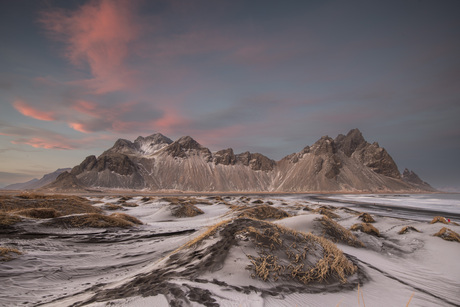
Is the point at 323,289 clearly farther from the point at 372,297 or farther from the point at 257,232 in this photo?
the point at 257,232

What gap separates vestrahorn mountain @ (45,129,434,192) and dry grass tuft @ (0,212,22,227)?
14128cm

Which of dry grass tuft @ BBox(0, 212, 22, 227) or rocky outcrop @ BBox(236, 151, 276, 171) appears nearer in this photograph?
dry grass tuft @ BBox(0, 212, 22, 227)

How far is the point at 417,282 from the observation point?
6.34 metres

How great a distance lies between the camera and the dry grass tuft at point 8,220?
8.17 m

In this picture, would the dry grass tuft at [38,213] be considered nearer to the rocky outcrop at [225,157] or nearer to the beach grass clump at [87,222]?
the beach grass clump at [87,222]

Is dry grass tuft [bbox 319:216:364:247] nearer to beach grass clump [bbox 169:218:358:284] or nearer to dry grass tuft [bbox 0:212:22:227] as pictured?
beach grass clump [bbox 169:218:358:284]

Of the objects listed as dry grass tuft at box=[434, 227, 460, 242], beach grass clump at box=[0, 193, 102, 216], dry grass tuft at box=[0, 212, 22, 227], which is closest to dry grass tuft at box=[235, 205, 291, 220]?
dry grass tuft at box=[434, 227, 460, 242]

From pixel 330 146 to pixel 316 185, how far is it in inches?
1671

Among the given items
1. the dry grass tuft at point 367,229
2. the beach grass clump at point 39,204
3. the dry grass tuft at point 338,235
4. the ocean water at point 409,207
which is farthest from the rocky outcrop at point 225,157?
the dry grass tuft at point 338,235

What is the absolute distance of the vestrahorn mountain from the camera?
484 feet

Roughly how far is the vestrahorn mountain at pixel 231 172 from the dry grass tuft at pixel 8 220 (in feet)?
464

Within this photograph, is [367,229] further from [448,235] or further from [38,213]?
[38,213]

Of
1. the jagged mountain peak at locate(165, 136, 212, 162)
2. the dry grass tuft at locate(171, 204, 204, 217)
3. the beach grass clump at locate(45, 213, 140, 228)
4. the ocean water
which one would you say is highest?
the jagged mountain peak at locate(165, 136, 212, 162)

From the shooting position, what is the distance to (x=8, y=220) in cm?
838
